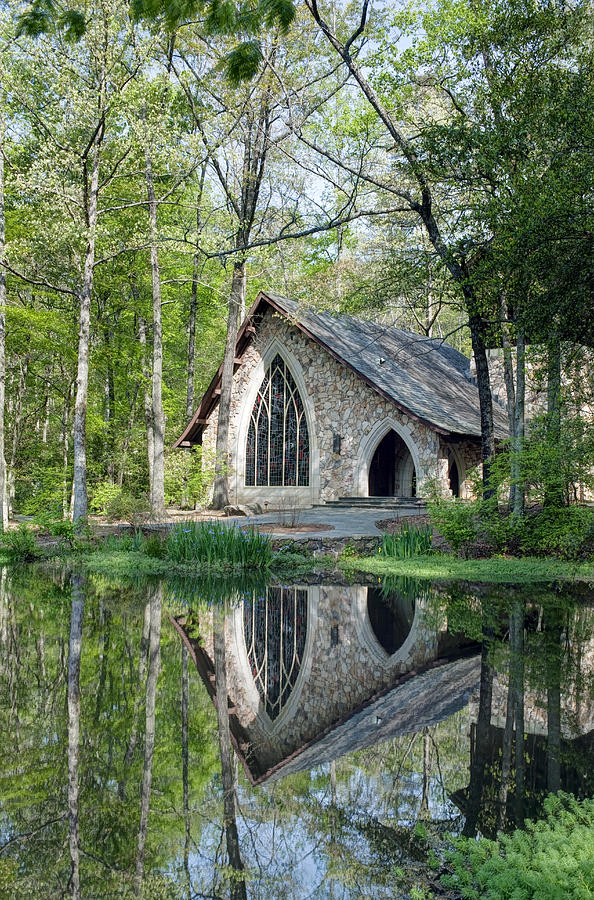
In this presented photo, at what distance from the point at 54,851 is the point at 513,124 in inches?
443

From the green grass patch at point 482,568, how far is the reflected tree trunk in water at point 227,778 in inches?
212

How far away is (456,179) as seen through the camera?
12719mm

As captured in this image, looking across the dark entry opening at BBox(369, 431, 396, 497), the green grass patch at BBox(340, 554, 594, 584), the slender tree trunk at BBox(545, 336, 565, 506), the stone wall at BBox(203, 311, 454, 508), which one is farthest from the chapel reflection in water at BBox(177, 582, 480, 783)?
the dark entry opening at BBox(369, 431, 396, 497)

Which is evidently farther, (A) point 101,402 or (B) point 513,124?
(A) point 101,402

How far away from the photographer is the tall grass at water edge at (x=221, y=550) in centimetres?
1250

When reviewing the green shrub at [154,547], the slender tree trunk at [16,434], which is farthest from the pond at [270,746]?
the slender tree trunk at [16,434]

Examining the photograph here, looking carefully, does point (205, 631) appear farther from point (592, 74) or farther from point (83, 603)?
point (592, 74)

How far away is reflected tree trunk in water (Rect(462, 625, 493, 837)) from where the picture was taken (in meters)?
3.65

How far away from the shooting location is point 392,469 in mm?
25516

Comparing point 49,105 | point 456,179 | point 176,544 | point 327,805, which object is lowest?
point 327,805

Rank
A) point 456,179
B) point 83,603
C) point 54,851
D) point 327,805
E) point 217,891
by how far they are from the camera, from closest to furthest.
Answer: point 217,891 < point 54,851 < point 327,805 < point 83,603 < point 456,179

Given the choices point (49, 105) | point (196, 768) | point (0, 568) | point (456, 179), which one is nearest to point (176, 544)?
point (0, 568)

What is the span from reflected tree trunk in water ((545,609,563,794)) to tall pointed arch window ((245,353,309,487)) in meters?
15.8

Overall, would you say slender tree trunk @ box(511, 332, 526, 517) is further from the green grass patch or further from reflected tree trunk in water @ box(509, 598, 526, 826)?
reflected tree trunk in water @ box(509, 598, 526, 826)
